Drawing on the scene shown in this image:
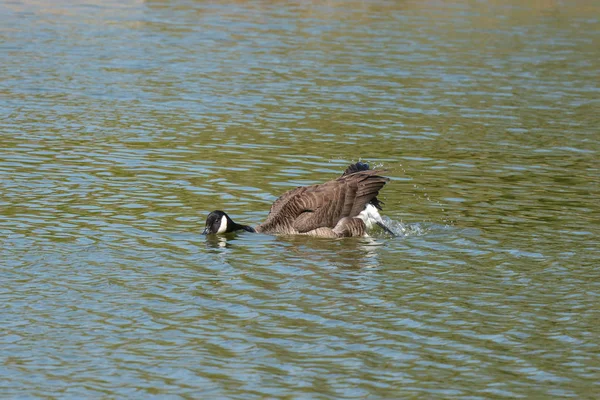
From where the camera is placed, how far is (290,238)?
1756cm

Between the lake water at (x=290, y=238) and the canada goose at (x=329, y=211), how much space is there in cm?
27

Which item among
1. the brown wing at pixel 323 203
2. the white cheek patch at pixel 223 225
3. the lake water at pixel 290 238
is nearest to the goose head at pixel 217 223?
the white cheek patch at pixel 223 225

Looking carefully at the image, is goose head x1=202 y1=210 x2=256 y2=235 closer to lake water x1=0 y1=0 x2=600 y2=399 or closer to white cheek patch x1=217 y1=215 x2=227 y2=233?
white cheek patch x1=217 y1=215 x2=227 y2=233

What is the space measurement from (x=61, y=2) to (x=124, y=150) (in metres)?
28.9

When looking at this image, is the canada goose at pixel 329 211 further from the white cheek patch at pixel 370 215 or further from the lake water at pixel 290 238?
the lake water at pixel 290 238

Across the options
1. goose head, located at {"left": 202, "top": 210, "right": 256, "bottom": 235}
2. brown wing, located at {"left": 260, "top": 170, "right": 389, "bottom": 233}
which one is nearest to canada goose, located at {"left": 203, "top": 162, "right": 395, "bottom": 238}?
brown wing, located at {"left": 260, "top": 170, "right": 389, "bottom": 233}

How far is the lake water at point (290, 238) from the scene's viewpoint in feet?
38.2

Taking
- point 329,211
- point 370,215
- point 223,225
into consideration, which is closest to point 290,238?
point 329,211

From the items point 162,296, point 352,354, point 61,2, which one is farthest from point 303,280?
point 61,2

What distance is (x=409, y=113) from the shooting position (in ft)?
94.3

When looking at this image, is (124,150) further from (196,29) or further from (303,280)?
(196,29)

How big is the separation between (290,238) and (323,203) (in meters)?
0.76

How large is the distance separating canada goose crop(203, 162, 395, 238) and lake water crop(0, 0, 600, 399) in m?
0.27

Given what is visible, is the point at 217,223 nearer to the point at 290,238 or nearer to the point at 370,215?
the point at 290,238
